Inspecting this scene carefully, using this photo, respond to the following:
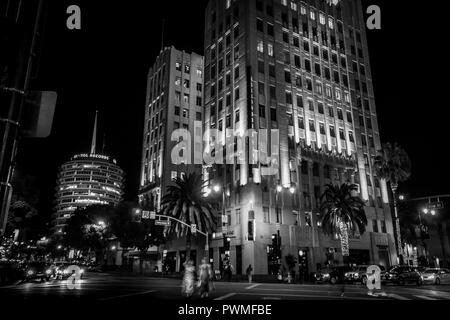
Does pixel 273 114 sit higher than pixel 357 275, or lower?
higher

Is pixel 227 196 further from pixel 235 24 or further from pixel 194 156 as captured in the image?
pixel 235 24

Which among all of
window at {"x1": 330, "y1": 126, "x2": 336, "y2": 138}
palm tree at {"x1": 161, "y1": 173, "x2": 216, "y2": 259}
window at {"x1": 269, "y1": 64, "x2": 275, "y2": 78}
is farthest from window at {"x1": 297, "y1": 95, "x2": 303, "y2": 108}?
palm tree at {"x1": 161, "y1": 173, "x2": 216, "y2": 259}

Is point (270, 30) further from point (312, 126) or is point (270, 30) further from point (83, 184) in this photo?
point (83, 184)

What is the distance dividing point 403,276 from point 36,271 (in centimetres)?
3466

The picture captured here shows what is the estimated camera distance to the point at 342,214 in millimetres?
48094

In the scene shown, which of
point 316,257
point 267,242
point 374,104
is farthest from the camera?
point 374,104

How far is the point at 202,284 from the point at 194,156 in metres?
55.1

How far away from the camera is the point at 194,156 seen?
7225 cm

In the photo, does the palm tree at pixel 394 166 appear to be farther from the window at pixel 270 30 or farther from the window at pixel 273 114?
the window at pixel 270 30

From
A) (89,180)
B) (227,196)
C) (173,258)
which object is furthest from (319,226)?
(89,180)

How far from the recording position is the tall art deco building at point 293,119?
4941 centimetres

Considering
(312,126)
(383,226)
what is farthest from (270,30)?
(383,226)

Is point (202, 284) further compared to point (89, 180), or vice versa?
point (89, 180)

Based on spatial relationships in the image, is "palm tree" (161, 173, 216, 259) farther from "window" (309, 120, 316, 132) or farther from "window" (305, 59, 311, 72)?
"window" (305, 59, 311, 72)
